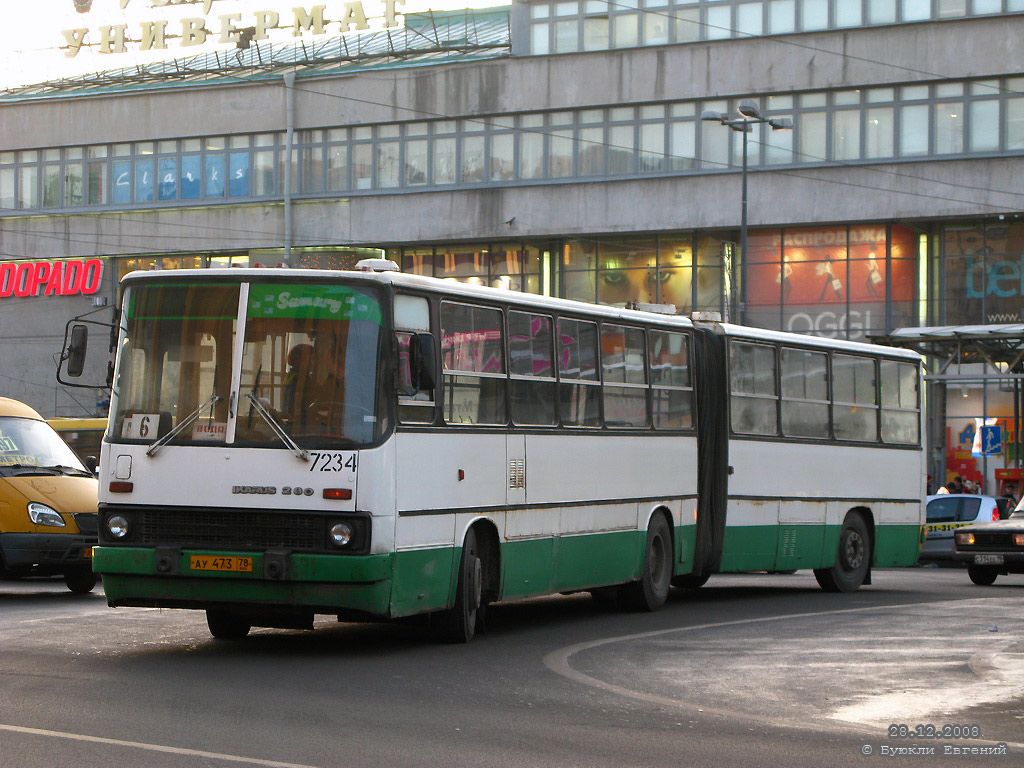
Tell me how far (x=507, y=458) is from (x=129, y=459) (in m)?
3.27

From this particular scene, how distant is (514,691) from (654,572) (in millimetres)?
7049

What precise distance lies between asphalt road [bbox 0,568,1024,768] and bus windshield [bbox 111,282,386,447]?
168cm

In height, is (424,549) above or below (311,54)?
below

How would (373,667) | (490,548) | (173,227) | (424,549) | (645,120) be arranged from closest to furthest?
(373,667)
(424,549)
(490,548)
(645,120)
(173,227)

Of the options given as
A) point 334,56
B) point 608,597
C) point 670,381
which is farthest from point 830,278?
point 608,597

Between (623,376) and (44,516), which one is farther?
(44,516)

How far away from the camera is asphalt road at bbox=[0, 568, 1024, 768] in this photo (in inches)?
335

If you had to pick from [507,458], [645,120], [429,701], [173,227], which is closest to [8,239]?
[173,227]

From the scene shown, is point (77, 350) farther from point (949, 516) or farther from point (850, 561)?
point (949, 516)

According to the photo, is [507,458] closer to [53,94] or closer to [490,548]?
[490,548]

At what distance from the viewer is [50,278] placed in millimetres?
57375

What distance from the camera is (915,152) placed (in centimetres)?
4509

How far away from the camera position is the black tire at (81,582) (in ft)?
64.0

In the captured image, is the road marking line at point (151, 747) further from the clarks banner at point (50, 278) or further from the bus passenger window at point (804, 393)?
the clarks banner at point (50, 278)
